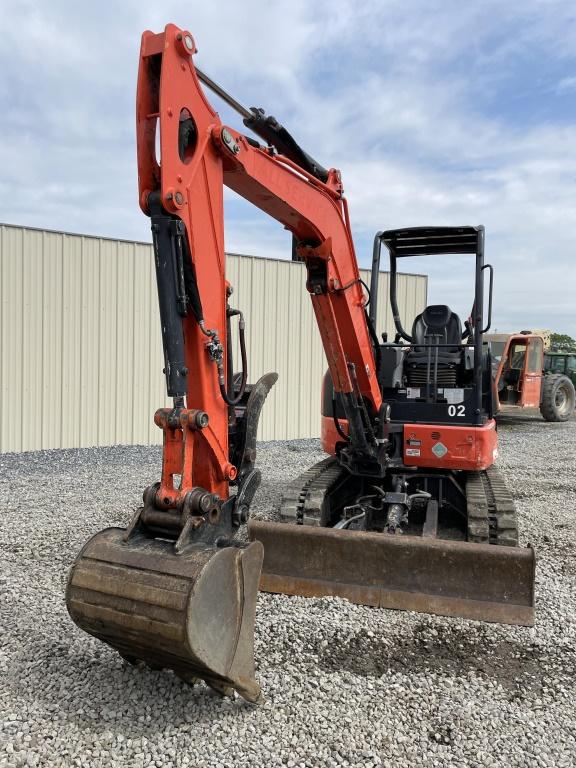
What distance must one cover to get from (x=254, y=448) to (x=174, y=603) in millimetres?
1225

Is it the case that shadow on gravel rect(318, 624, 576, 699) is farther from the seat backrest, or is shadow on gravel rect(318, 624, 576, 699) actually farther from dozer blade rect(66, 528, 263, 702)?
the seat backrest

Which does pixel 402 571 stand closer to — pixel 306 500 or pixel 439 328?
pixel 306 500

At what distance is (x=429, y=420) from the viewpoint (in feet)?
18.5

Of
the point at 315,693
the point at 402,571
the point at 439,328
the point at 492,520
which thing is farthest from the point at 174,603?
the point at 439,328

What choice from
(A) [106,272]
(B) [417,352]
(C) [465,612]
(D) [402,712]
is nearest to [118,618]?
(D) [402,712]

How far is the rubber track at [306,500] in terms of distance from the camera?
534 centimetres

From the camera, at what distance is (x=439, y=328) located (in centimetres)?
639

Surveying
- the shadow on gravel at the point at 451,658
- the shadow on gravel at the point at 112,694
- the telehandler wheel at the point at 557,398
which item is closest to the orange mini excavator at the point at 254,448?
the shadow on gravel at the point at 112,694

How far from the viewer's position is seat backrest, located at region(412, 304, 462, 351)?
6.34 m

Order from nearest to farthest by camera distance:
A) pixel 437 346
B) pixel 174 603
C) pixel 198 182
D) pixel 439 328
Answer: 1. pixel 174 603
2. pixel 198 182
3. pixel 437 346
4. pixel 439 328

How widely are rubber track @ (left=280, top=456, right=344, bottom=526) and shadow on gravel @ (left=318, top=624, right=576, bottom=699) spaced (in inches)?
61.7

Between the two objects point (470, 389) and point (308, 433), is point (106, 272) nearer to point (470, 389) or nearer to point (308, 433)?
point (308, 433)

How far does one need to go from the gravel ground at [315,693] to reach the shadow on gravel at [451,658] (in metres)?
0.01

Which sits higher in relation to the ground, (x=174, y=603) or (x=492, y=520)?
(x=174, y=603)
